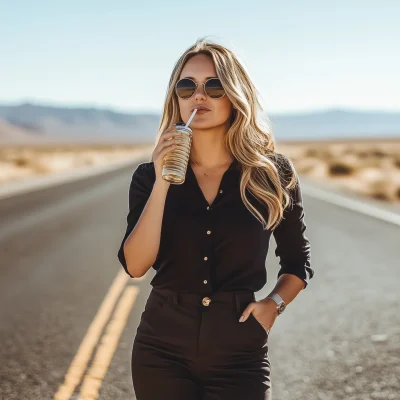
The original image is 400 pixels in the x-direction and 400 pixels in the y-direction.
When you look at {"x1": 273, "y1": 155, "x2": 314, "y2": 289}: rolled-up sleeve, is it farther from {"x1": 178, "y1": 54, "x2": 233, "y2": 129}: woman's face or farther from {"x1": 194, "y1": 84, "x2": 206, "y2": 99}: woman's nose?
{"x1": 194, "y1": 84, "x2": 206, "y2": 99}: woman's nose

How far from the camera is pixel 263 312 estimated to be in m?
2.64

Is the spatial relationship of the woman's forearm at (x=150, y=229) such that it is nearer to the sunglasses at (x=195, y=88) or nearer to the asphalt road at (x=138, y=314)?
the sunglasses at (x=195, y=88)

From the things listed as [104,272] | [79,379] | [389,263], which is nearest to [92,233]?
[104,272]

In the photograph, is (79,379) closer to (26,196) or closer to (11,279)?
(11,279)

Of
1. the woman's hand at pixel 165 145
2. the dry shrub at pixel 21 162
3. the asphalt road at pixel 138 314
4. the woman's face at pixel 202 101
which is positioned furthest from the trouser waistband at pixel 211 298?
the dry shrub at pixel 21 162

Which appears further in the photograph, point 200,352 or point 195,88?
point 195,88

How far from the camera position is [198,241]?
264 centimetres

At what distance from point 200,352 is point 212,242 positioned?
0.43 meters

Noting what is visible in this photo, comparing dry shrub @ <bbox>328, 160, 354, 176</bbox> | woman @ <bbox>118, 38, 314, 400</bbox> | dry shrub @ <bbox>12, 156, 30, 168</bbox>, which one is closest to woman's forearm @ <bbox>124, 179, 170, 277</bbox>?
woman @ <bbox>118, 38, 314, 400</bbox>

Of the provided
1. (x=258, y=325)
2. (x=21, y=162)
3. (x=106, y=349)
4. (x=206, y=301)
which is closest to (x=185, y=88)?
(x=206, y=301)

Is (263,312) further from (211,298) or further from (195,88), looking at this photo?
(195,88)

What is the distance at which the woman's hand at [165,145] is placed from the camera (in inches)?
97.0

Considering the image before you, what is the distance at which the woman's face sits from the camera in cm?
278

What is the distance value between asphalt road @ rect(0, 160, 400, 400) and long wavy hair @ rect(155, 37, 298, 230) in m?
1.91
